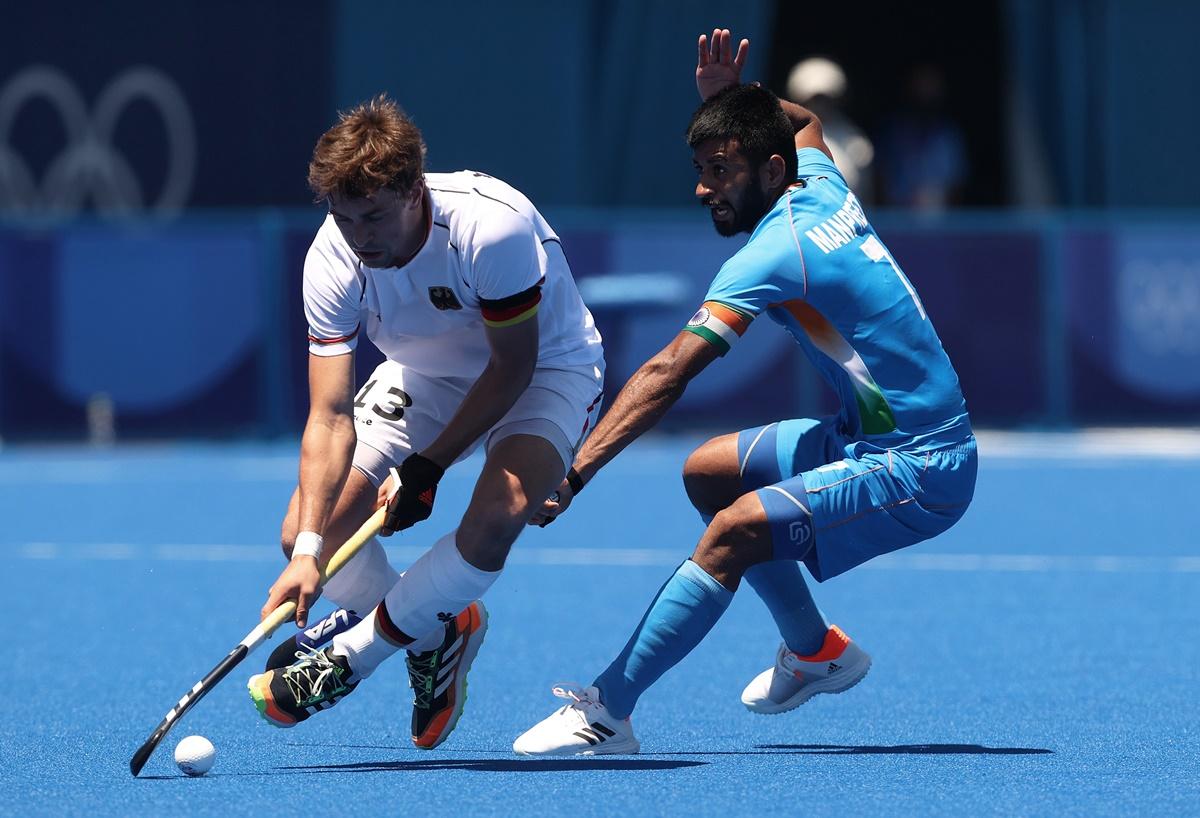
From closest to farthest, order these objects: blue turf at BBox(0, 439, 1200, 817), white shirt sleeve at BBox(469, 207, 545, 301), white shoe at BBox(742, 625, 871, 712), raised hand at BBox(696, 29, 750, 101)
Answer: blue turf at BBox(0, 439, 1200, 817) < white shirt sleeve at BBox(469, 207, 545, 301) < white shoe at BBox(742, 625, 871, 712) < raised hand at BBox(696, 29, 750, 101)

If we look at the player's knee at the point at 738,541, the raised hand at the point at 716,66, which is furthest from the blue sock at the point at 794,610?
the raised hand at the point at 716,66

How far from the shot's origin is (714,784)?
5.10 meters

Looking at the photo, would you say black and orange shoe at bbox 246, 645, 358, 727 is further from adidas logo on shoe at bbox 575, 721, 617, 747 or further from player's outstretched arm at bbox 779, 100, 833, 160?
player's outstretched arm at bbox 779, 100, 833, 160

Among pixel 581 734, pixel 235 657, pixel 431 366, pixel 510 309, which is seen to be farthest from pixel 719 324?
pixel 235 657

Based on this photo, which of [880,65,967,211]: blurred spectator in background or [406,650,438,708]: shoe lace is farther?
[880,65,967,211]: blurred spectator in background

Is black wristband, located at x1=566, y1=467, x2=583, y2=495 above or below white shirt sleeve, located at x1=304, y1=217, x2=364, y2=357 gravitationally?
below

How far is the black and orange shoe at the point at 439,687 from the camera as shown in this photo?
226 inches

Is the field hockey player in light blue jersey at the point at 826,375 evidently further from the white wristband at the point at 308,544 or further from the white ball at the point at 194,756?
the white ball at the point at 194,756

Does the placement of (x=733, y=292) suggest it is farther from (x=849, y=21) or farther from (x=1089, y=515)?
(x=849, y=21)

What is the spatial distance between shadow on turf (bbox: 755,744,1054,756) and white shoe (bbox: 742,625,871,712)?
13.1 inches

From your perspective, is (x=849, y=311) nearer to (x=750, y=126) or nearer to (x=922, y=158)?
(x=750, y=126)

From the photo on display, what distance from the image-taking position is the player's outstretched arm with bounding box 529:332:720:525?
5.30m

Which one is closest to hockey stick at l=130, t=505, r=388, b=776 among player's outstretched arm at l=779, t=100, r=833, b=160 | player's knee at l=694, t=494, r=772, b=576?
player's knee at l=694, t=494, r=772, b=576

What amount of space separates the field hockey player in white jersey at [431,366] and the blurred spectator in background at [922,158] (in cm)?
1158
